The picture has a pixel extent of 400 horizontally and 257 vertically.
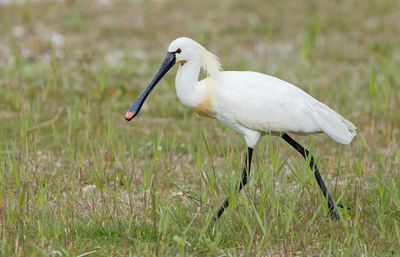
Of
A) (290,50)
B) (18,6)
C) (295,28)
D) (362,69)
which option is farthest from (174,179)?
(18,6)

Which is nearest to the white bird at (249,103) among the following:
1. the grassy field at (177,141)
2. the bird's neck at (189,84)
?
the bird's neck at (189,84)

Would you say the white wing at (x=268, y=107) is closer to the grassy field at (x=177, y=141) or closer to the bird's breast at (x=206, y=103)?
the bird's breast at (x=206, y=103)

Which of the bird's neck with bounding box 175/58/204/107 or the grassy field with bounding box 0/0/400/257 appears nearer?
the grassy field with bounding box 0/0/400/257

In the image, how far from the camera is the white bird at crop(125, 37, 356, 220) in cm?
588

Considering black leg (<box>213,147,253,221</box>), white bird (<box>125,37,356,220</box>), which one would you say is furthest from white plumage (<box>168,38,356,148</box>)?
black leg (<box>213,147,253,221</box>)

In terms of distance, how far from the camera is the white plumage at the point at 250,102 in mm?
5879

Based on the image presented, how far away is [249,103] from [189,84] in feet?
1.33

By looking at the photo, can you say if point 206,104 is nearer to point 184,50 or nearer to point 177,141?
point 184,50

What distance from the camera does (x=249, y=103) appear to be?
5.86 metres

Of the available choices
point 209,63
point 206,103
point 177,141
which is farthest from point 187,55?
point 177,141

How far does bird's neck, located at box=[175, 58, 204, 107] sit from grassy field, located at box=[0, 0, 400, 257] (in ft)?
1.01

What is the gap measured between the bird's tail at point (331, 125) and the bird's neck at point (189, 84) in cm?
74

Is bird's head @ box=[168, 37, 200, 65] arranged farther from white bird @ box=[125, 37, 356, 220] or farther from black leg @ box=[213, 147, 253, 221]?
black leg @ box=[213, 147, 253, 221]

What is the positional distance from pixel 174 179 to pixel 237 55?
16.0ft
